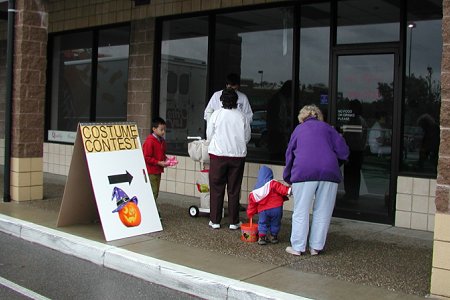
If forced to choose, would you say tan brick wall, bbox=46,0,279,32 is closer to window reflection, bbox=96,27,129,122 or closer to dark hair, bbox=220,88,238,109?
window reflection, bbox=96,27,129,122

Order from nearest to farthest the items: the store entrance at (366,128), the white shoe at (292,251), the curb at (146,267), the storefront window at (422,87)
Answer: the curb at (146,267) < the white shoe at (292,251) < the storefront window at (422,87) < the store entrance at (366,128)

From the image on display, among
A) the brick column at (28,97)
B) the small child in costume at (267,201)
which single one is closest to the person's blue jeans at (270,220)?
the small child in costume at (267,201)

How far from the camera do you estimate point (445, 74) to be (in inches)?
177

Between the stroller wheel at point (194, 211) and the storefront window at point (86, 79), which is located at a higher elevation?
the storefront window at point (86, 79)

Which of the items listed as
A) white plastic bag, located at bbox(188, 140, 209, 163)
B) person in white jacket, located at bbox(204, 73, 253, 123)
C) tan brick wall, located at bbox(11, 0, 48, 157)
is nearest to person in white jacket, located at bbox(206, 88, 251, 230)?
person in white jacket, located at bbox(204, 73, 253, 123)

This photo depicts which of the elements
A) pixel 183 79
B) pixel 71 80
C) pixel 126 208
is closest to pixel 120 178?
pixel 126 208

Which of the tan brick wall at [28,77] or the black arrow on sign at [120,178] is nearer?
the black arrow on sign at [120,178]

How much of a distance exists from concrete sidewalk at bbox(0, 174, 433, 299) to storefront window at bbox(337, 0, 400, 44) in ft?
9.08

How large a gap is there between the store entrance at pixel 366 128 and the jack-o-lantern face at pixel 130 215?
124 inches

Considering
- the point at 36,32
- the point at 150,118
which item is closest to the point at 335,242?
the point at 150,118

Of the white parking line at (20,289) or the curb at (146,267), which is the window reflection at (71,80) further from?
the white parking line at (20,289)

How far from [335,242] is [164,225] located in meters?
2.38

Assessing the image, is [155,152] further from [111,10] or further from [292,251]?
[111,10]

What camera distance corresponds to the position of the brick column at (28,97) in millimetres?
8711
